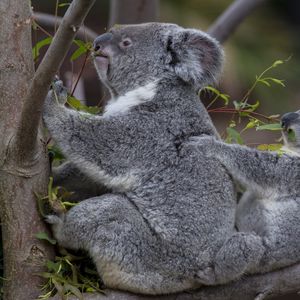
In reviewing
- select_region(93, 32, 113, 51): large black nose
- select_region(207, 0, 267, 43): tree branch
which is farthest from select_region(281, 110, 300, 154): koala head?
select_region(207, 0, 267, 43): tree branch

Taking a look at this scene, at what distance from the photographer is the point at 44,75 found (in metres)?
3.07

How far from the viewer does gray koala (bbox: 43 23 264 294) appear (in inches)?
141

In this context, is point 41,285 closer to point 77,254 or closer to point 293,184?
point 77,254

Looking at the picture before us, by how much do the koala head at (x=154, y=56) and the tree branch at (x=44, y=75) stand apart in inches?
35.9

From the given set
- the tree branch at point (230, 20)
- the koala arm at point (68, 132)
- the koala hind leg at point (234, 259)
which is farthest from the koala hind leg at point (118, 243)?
the tree branch at point (230, 20)

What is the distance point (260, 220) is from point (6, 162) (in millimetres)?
1392

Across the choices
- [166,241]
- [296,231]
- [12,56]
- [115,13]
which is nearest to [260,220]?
[296,231]

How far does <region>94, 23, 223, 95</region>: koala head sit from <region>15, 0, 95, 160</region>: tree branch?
91 cm

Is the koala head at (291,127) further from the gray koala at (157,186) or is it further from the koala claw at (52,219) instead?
the koala claw at (52,219)

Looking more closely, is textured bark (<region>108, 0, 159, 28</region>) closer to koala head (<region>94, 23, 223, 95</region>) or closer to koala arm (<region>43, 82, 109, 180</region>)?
koala head (<region>94, 23, 223, 95</region>)

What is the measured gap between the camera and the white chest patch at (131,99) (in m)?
3.91

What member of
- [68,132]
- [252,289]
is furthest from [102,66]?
[252,289]

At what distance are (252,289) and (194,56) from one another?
1.30 m

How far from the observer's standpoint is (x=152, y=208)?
3727mm
